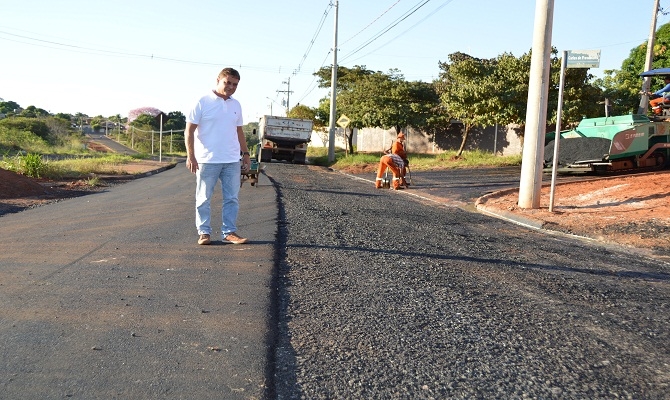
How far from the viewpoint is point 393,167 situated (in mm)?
16297

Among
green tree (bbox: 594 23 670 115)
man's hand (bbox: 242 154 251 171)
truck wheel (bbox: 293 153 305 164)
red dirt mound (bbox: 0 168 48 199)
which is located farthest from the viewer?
truck wheel (bbox: 293 153 305 164)

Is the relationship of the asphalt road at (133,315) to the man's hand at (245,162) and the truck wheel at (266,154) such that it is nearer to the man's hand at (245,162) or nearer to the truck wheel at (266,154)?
the man's hand at (245,162)

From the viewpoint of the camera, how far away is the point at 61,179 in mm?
18766

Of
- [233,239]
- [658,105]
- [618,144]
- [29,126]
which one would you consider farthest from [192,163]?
[29,126]

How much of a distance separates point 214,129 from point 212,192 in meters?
0.65

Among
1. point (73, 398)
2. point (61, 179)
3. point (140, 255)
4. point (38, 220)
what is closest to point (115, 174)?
point (61, 179)

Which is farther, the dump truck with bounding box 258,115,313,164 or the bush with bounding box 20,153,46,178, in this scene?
the dump truck with bounding box 258,115,313,164

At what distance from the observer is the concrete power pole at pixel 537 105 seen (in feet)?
37.0


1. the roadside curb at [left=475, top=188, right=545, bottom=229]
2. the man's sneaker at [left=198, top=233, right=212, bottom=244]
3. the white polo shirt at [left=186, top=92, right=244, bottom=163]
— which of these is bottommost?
the roadside curb at [left=475, top=188, right=545, bottom=229]

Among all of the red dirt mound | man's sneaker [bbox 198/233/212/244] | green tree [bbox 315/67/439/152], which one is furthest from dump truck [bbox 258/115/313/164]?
man's sneaker [bbox 198/233/212/244]

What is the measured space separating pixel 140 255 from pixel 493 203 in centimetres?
864

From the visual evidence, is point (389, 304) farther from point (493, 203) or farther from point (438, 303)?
point (493, 203)

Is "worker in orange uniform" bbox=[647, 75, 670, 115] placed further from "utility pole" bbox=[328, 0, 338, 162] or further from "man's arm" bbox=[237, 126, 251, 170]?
"utility pole" bbox=[328, 0, 338, 162]

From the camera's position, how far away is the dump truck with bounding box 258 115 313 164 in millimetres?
33094
